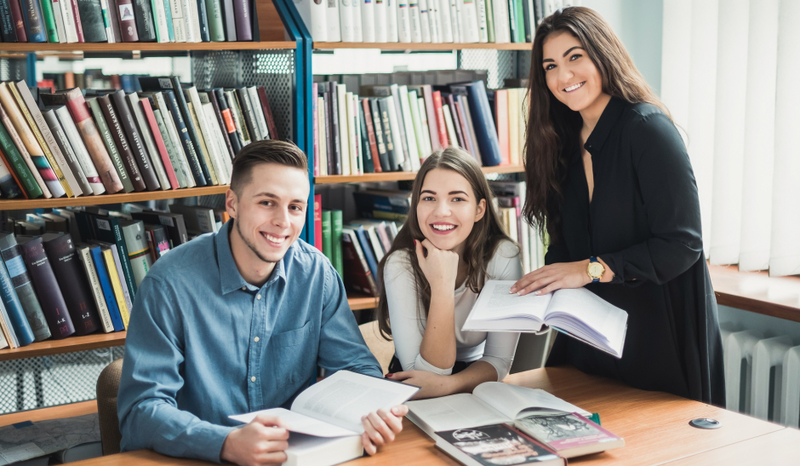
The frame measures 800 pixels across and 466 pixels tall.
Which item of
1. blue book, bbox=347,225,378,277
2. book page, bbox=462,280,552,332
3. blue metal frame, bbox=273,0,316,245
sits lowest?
blue book, bbox=347,225,378,277

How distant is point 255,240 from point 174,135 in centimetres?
82

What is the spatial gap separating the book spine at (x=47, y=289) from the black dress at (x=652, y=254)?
1491 mm

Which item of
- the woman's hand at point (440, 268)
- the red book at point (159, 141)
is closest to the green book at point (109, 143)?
the red book at point (159, 141)

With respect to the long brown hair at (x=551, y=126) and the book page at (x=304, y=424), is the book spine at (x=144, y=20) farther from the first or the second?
the book page at (x=304, y=424)

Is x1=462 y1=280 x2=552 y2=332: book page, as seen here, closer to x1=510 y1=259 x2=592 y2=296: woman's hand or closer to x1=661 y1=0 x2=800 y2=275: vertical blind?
x1=510 y1=259 x2=592 y2=296: woman's hand

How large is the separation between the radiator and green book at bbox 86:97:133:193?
1993 mm

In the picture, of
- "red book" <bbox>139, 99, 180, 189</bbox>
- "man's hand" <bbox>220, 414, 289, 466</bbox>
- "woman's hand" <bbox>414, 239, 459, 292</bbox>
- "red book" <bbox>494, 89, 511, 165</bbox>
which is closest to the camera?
"man's hand" <bbox>220, 414, 289, 466</bbox>

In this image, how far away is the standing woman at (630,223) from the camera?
1.46 meters

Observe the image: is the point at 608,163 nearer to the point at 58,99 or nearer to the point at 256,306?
the point at 256,306

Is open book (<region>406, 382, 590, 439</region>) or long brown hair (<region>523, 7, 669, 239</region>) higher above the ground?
long brown hair (<region>523, 7, 669, 239</region>)

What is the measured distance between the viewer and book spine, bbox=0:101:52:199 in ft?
6.14

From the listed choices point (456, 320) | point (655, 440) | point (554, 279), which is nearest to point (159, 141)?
point (456, 320)

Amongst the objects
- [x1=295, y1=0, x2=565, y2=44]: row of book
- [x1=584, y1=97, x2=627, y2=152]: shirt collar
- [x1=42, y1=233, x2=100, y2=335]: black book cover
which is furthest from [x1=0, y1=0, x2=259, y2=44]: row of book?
[x1=584, y1=97, x2=627, y2=152]: shirt collar

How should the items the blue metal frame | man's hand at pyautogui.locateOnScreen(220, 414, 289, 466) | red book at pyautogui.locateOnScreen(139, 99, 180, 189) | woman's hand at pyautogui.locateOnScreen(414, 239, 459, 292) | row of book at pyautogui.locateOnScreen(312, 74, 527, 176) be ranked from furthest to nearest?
1. row of book at pyautogui.locateOnScreen(312, 74, 527, 176)
2. the blue metal frame
3. red book at pyautogui.locateOnScreen(139, 99, 180, 189)
4. woman's hand at pyautogui.locateOnScreen(414, 239, 459, 292)
5. man's hand at pyautogui.locateOnScreen(220, 414, 289, 466)
